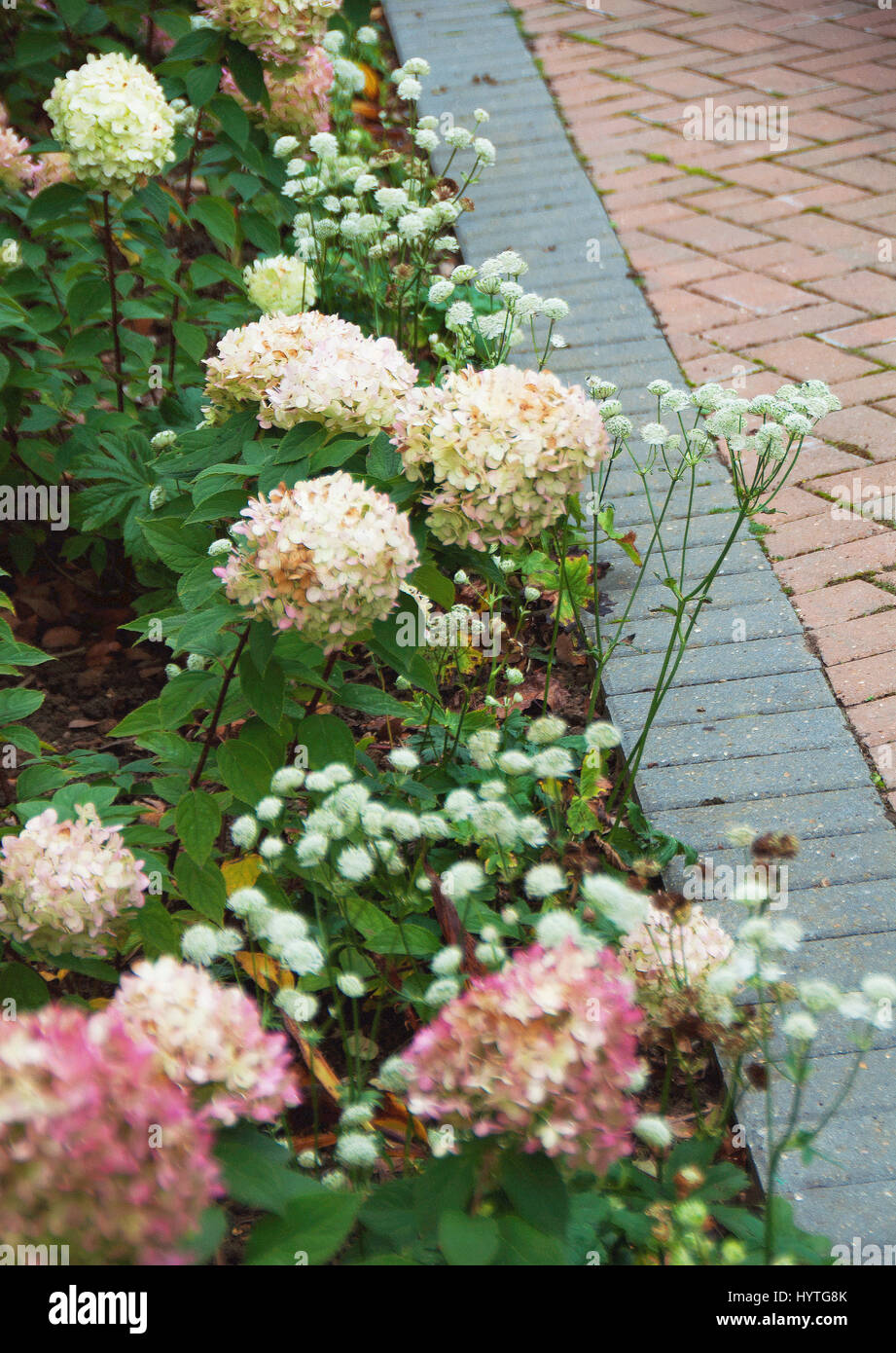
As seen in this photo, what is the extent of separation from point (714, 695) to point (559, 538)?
1.64 feet

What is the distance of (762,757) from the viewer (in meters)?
2.23

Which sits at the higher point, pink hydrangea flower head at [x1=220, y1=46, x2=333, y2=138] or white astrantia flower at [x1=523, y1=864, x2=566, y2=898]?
pink hydrangea flower head at [x1=220, y1=46, x2=333, y2=138]

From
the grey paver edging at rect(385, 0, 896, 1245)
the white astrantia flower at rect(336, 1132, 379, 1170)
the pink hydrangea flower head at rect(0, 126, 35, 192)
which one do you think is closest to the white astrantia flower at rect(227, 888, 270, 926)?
the white astrantia flower at rect(336, 1132, 379, 1170)

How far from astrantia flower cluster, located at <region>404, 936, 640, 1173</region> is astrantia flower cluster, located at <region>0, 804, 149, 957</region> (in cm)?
55

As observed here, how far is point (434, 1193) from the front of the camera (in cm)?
106

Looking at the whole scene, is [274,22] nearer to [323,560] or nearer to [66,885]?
[323,560]

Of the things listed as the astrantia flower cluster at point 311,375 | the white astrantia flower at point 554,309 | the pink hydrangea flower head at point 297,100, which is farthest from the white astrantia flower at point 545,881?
the pink hydrangea flower head at point 297,100

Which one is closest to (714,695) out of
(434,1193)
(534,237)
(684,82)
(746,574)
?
(746,574)

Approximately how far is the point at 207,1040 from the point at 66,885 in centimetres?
50

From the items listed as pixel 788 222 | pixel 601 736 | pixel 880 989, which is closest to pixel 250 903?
pixel 601 736

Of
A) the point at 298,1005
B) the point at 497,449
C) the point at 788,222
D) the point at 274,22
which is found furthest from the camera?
the point at 788,222

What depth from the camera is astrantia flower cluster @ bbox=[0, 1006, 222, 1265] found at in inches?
32.7

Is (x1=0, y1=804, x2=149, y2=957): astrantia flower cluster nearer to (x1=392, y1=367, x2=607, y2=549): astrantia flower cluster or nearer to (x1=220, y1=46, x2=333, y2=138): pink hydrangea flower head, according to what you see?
(x1=392, y1=367, x2=607, y2=549): astrantia flower cluster
